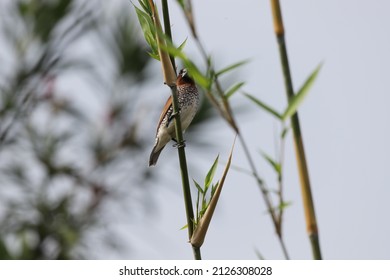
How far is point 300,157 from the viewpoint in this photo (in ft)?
2.59

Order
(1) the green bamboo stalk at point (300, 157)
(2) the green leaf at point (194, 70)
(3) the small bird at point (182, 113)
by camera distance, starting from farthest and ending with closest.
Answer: (3) the small bird at point (182, 113)
(2) the green leaf at point (194, 70)
(1) the green bamboo stalk at point (300, 157)

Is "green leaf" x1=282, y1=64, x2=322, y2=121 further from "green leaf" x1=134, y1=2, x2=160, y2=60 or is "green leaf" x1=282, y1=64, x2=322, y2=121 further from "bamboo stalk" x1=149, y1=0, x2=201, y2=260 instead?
"green leaf" x1=134, y1=2, x2=160, y2=60

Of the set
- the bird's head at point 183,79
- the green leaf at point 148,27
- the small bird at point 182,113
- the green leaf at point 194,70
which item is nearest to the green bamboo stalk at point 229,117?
the green leaf at point 194,70

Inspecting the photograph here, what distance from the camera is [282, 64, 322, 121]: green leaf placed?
80 cm

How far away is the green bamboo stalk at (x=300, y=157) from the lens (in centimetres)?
78

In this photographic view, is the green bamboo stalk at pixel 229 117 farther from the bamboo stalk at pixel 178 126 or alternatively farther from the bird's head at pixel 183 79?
the bird's head at pixel 183 79

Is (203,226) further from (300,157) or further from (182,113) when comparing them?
(182,113)

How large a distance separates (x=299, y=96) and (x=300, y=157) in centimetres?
8

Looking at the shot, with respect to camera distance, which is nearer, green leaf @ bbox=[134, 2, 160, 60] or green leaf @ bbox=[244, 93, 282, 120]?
green leaf @ bbox=[244, 93, 282, 120]

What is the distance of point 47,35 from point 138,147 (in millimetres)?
662

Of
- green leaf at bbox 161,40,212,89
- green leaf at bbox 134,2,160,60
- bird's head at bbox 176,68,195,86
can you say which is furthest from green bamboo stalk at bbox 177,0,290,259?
bird's head at bbox 176,68,195,86

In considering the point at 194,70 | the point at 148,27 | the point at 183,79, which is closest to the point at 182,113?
the point at 183,79
